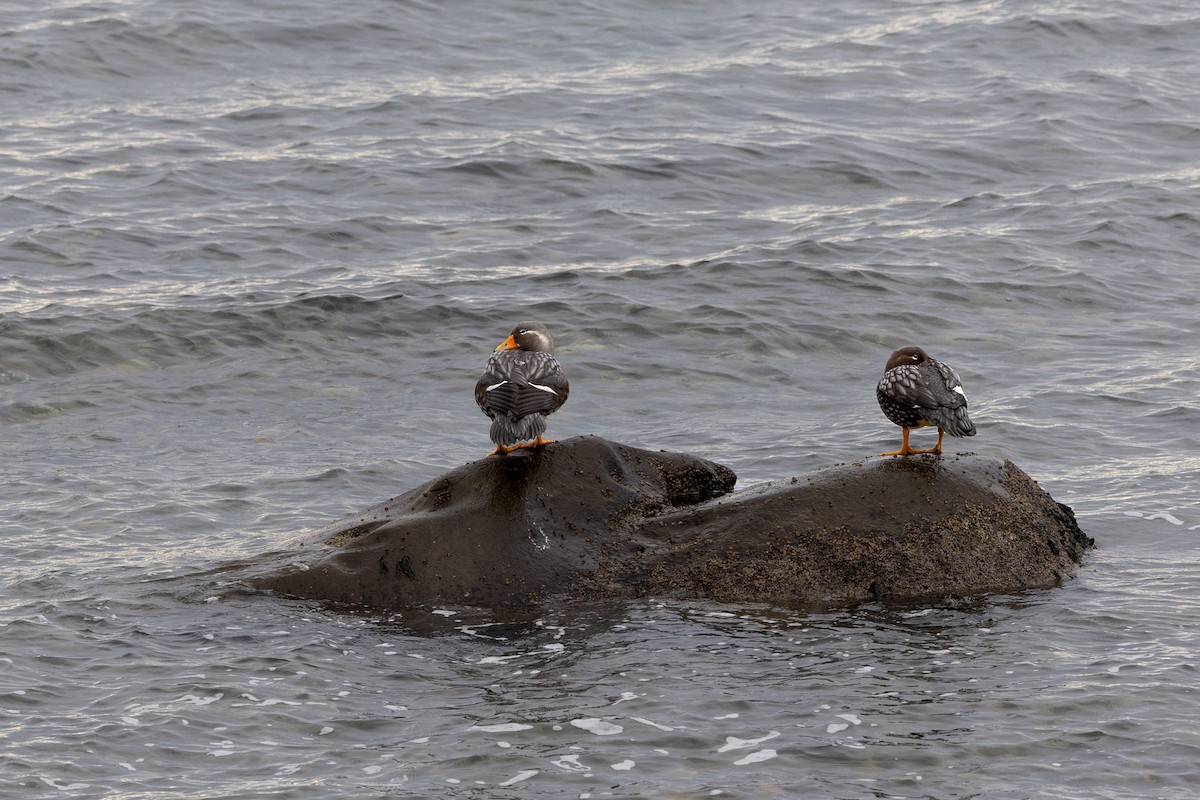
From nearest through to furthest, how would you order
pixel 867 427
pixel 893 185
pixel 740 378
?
pixel 867 427 < pixel 740 378 < pixel 893 185

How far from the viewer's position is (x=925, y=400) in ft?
33.4

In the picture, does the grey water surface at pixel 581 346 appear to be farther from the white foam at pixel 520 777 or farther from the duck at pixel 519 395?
the duck at pixel 519 395

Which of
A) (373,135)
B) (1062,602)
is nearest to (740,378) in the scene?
(1062,602)

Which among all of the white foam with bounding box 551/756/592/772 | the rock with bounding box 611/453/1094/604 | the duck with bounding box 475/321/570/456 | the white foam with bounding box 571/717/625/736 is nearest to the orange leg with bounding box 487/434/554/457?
the duck with bounding box 475/321/570/456

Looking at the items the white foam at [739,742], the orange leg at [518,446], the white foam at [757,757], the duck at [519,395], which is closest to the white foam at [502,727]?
the white foam at [739,742]

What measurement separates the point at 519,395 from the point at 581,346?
6.85m

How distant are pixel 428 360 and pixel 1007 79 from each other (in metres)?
15.6

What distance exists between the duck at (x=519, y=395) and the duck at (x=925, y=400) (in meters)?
2.23

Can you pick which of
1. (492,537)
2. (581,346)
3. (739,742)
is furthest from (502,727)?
(581,346)

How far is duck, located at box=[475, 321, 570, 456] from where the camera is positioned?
9.99 m

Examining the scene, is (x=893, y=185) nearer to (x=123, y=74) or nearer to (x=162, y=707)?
(x=123, y=74)

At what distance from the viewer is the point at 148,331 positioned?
1673 cm

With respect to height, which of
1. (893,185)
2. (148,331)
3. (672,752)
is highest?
(893,185)

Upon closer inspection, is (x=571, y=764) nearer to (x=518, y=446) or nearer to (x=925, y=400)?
(x=518, y=446)
